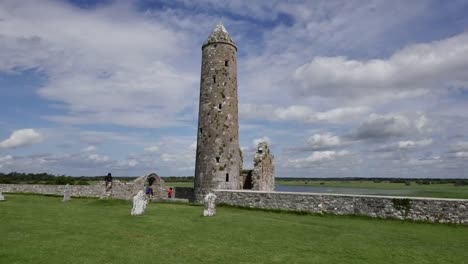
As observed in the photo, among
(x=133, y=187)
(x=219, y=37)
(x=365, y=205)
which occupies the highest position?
(x=219, y=37)

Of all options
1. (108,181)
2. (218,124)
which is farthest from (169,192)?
(218,124)

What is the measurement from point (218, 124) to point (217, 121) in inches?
9.4

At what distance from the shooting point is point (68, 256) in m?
9.03

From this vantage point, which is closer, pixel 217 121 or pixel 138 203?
pixel 138 203

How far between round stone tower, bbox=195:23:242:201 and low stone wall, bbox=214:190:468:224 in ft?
12.4

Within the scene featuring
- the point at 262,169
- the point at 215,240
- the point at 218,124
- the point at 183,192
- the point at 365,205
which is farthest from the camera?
the point at 183,192

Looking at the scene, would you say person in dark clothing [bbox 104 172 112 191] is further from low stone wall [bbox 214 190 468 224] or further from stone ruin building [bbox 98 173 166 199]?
low stone wall [bbox 214 190 468 224]

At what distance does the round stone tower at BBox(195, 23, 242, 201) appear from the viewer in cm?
2614

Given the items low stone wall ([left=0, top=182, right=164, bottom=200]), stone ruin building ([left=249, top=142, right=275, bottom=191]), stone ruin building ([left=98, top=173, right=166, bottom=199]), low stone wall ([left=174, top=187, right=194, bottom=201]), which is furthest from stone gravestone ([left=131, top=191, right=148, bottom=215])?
low stone wall ([left=174, top=187, right=194, bottom=201])

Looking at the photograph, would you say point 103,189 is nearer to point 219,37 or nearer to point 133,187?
point 133,187

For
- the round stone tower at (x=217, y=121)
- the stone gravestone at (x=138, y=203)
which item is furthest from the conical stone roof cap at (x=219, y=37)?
the stone gravestone at (x=138, y=203)

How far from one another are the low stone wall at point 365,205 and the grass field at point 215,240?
21.8 inches

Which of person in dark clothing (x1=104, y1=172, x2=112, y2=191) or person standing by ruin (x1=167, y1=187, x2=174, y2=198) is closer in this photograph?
person in dark clothing (x1=104, y1=172, x2=112, y2=191)

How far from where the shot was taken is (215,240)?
37.8ft
